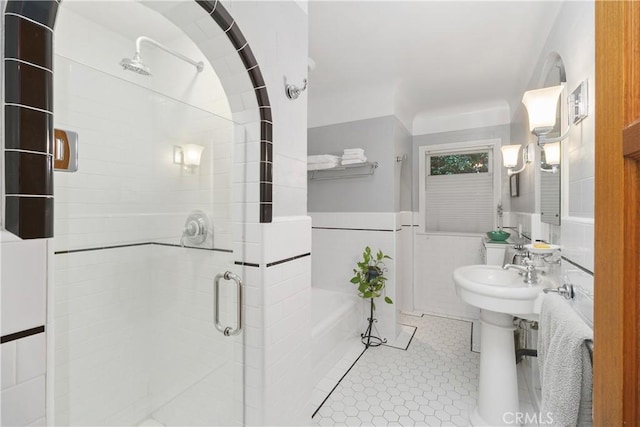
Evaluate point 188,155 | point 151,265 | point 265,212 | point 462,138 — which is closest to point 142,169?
point 188,155

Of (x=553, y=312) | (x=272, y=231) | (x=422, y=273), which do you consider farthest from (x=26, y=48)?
(x=422, y=273)

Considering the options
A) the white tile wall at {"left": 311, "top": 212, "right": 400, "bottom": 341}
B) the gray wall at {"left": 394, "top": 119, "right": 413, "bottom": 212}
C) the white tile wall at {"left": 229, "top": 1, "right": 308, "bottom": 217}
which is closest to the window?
the gray wall at {"left": 394, "top": 119, "right": 413, "bottom": 212}

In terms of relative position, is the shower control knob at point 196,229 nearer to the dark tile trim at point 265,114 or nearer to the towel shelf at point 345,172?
the dark tile trim at point 265,114

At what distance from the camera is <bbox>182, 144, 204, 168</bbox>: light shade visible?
4.29 ft

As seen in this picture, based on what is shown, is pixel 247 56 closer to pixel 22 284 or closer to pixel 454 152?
pixel 22 284

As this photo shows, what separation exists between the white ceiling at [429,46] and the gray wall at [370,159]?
14.5 inches

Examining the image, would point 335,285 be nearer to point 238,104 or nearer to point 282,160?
point 282,160

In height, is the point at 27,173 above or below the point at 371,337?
above

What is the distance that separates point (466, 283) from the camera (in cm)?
161

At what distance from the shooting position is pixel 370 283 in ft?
9.00

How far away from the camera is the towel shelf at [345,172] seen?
2904 mm

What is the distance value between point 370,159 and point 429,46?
3.57ft

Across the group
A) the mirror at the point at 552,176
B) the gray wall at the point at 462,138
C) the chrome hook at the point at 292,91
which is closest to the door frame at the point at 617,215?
the chrome hook at the point at 292,91

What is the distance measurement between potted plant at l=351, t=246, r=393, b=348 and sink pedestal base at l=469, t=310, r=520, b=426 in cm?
105
